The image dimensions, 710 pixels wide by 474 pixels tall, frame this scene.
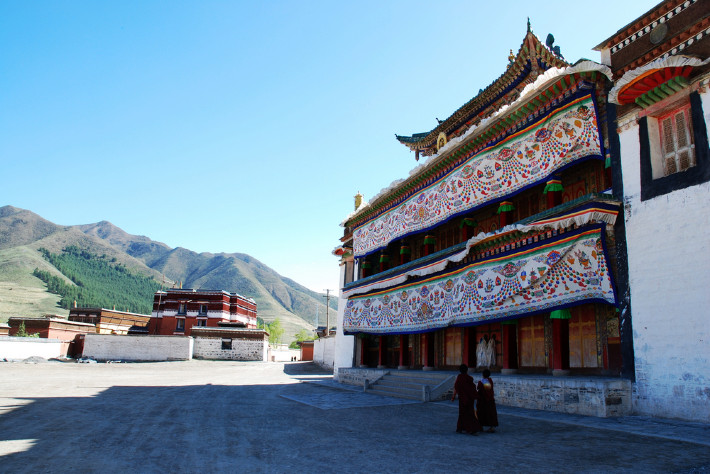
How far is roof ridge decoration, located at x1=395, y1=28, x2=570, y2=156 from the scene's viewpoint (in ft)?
45.3

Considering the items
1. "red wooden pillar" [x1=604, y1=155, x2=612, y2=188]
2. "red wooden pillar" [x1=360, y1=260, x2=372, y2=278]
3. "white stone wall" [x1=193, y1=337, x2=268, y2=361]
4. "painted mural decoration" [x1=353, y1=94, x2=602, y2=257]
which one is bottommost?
"white stone wall" [x1=193, y1=337, x2=268, y2=361]

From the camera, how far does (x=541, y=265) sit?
10273mm

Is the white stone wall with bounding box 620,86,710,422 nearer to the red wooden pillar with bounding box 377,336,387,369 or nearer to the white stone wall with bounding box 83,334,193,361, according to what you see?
the red wooden pillar with bounding box 377,336,387,369

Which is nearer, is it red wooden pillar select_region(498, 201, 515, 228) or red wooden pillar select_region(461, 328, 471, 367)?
red wooden pillar select_region(498, 201, 515, 228)

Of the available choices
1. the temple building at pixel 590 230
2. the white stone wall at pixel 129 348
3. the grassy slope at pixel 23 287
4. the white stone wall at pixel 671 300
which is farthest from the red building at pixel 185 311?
the grassy slope at pixel 23 287

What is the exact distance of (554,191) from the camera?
431 inches

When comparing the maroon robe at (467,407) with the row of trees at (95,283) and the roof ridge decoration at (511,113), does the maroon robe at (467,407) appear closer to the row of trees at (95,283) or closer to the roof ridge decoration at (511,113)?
the roof ridge decoration at (511,113)

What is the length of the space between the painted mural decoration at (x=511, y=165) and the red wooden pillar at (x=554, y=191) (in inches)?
8.9

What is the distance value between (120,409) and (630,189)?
11346mm

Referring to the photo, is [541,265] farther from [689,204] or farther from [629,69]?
[629,69]

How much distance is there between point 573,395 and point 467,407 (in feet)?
9.41

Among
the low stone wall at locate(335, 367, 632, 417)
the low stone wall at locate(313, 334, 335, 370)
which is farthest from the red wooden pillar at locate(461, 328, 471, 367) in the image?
the low stone wall at locate(313, 334, 335, 370)

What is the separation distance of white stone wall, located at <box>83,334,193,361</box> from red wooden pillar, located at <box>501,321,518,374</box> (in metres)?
28.0

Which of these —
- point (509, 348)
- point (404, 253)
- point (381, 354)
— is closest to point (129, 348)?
point (381, 354)
